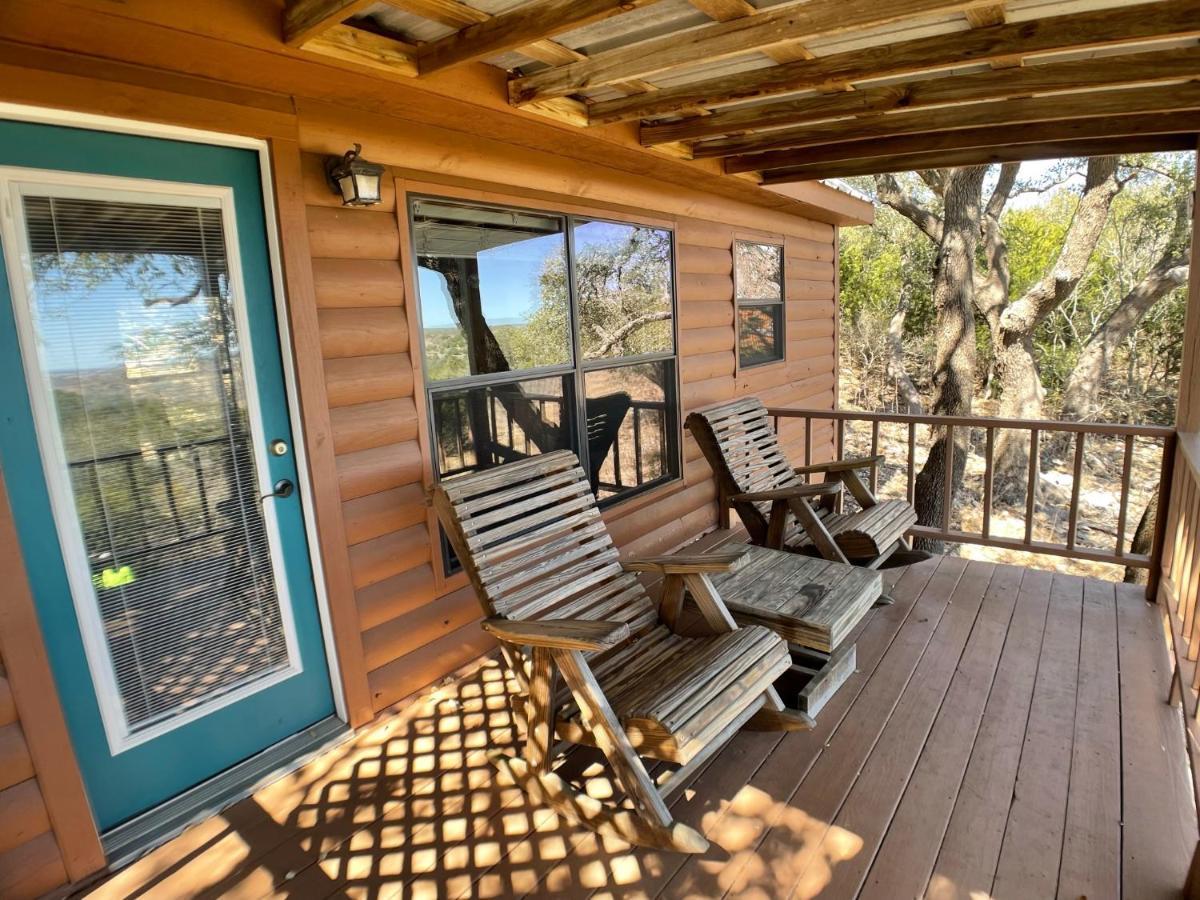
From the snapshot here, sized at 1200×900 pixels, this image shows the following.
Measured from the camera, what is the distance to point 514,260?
9.43 ft

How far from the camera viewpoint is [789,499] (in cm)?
307

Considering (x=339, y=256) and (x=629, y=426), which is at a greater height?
(x=339, y=256)

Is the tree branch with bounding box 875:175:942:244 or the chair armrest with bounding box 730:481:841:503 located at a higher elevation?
the tree branch with bounding box 875:175:942:244

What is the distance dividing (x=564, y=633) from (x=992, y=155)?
3.31m

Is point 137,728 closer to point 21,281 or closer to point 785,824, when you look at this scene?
point 21,281

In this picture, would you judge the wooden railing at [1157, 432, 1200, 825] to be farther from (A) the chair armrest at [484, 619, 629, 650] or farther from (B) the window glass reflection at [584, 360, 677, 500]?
(B) the window glass reflection at [584, 360, 677, 500]

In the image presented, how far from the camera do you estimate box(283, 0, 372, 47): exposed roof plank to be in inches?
61.5

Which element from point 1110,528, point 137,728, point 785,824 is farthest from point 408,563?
point 1110,528

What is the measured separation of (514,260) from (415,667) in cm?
172

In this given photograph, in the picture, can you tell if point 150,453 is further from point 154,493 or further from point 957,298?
point 957,298

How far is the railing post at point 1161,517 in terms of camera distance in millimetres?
3053

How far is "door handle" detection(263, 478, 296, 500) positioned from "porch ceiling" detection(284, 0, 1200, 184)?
1.27 meters

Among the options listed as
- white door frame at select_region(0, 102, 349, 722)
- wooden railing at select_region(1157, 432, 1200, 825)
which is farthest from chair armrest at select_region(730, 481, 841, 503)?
white door frame at select_region(0, 102, 349, 722)

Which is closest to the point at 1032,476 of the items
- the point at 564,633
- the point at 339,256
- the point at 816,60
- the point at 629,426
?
the point at 629,426
